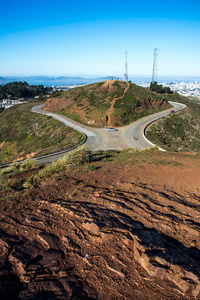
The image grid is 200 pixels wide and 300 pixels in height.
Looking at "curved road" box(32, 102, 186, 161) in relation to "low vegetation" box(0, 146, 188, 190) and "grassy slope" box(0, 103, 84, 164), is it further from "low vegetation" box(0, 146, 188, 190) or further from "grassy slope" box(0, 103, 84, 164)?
"low vegetation" box(0, 146, 188, 190)

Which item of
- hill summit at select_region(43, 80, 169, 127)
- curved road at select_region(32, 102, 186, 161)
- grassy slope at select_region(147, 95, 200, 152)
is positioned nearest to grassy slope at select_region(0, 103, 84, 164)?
curved road at select_region(32, 102, 186, 161)

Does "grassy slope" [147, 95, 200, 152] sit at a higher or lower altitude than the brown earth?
lower

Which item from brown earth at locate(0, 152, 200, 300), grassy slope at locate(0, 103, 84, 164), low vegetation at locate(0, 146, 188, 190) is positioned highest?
brown earth at locate(0, 152, 200, 300)

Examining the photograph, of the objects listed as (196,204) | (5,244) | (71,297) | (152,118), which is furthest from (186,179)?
(152,118)

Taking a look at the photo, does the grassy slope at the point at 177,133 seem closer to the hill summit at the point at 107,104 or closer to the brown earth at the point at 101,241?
the hill summit at the point at 107,104

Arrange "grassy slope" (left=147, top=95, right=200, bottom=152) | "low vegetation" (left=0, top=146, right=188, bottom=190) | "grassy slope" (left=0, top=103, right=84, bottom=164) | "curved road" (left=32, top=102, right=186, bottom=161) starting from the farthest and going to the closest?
"grassy slope" (left=147, top=95, right=200, bottom=152) → "grassy slope" (left=0, top=103, right=84, bottom=164) → "curved road" (left=32, top=102, right=186, bottom=161) → "low vegetation" (left=0, top=146, right=188, bottom=190)

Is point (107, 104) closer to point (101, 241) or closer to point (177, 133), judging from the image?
point (177, 133)

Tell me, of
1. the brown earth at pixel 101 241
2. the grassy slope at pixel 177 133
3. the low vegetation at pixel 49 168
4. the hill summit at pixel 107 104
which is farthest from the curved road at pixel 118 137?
the brown earth at pixel 101 241
